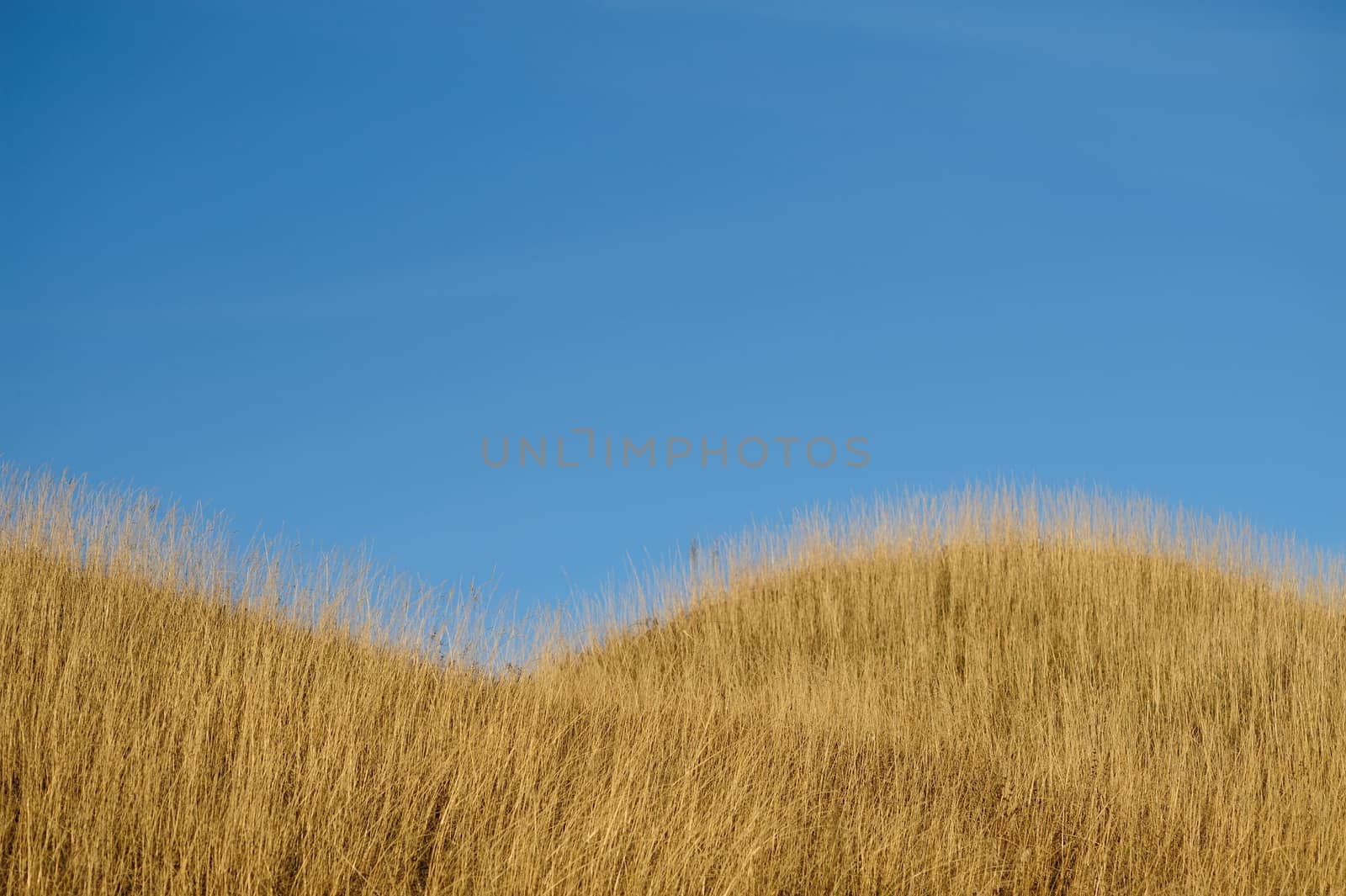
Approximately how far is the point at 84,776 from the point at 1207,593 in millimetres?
10973

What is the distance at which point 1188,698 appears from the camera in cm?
905

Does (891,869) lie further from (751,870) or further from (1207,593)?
(1207,593)

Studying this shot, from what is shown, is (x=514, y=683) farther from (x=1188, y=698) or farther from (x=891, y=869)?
(x=1188, y=698)

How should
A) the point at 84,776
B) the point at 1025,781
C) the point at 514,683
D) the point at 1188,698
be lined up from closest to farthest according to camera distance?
the point at 84,776 < the point at 1025,781 < the point at 514,683 < the point at 1188,698

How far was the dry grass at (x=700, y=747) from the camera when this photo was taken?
3.97m

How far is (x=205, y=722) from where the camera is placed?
4.74 m

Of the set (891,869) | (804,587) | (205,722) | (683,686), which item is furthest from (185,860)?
(804,587)

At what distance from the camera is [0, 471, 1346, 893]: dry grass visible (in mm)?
3967

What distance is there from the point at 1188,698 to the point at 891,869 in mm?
5817

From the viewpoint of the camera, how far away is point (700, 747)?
5.60 meters

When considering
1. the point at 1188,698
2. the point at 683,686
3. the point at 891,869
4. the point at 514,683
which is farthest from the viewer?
the point at 683,686

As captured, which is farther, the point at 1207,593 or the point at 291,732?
the point at 1207,593

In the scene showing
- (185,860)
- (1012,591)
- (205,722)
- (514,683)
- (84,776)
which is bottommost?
(185,860)

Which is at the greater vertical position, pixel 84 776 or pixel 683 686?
pixel 683 686
